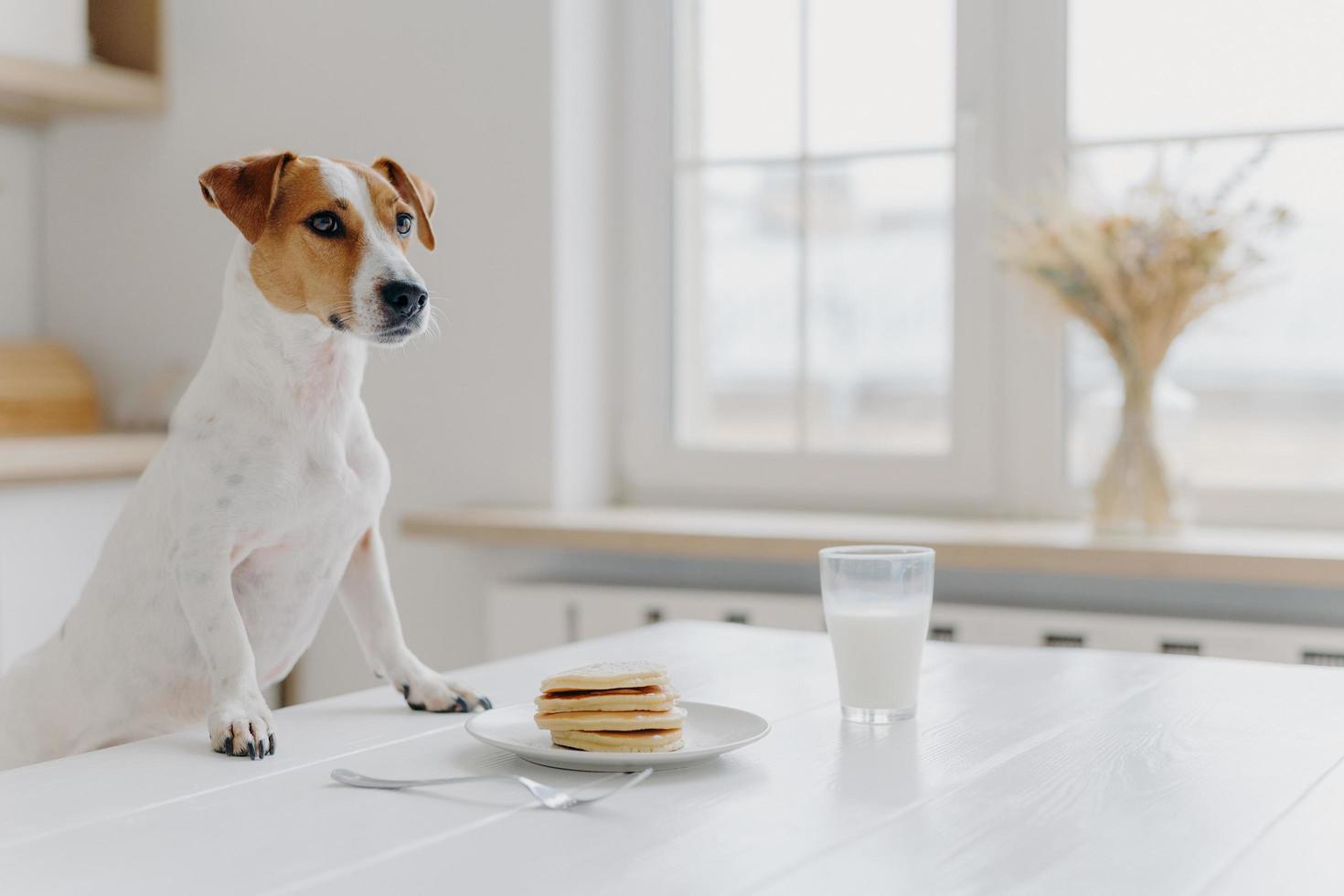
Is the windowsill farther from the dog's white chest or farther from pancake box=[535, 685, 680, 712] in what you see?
pancake box=[535, 685, 680, 712]

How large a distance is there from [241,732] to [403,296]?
0.36m

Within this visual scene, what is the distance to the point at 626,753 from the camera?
964 millimetres

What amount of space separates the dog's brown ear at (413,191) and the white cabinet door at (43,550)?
1288 mm

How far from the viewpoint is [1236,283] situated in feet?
7.13

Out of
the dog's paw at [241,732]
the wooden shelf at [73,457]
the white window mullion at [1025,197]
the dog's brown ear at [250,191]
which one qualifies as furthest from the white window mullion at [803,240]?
the dog's paw at [241,732]

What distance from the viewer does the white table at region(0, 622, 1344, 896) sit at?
0.77 m

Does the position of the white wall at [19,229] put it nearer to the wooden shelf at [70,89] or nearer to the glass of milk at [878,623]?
the wooden shelf at [70,89]

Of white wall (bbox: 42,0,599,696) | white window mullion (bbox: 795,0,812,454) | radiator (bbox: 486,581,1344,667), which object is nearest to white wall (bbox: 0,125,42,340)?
white wall (bbox: 42,0,599,696)

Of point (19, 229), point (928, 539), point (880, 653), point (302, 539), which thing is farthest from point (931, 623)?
point (19, 229)

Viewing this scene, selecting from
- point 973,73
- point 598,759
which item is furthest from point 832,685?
point 973,73

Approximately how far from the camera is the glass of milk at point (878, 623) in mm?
1101

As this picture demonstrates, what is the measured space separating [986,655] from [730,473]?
3.99ft

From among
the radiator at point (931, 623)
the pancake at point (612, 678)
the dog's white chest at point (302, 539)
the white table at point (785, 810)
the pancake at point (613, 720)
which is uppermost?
the dog's white chest at point (302, 539)

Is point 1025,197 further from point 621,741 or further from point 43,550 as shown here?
point 43,550
